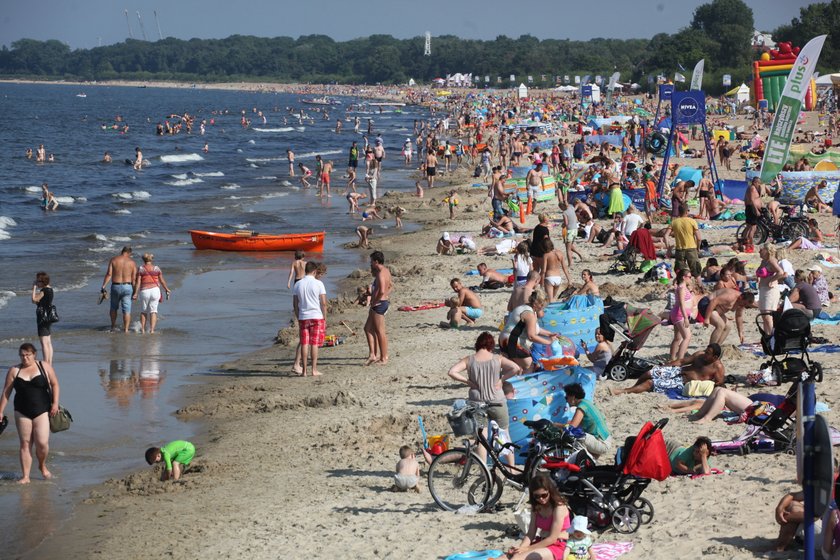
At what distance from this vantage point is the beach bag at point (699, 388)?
11.0 metres

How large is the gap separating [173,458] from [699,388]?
5.32 metres

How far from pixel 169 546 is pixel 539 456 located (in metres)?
3.00

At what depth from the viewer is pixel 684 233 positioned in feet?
51.9

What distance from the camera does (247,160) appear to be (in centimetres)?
5706

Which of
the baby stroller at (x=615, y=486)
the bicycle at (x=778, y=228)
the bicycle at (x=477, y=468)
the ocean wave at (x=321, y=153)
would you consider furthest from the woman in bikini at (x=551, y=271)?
the ocean wave at (x=321, y=153)

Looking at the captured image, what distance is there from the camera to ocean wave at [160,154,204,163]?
186 feet

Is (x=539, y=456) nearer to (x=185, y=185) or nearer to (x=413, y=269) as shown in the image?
(x=413, y=269)

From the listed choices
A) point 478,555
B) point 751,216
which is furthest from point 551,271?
point 478,555

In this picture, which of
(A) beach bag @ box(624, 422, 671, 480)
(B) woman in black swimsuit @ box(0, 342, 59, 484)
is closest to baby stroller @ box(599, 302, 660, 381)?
(A) beach bag @ box(624, 422, 671, 480)

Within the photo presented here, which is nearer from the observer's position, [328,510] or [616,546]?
[616,546]

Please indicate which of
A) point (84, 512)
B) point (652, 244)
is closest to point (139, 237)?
point (652, 244)

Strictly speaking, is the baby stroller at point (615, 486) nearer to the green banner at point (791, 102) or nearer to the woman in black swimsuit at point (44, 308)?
the woman in black swimsuit at point (44, 308)

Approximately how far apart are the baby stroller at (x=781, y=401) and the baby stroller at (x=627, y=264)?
6.60 metres

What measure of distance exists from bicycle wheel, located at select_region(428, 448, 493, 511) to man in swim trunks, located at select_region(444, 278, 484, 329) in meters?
6.74
